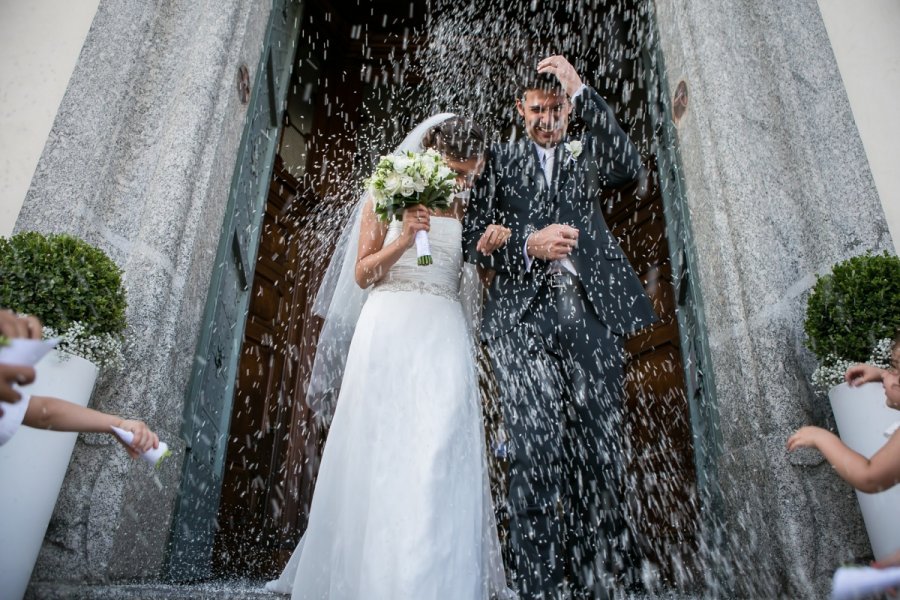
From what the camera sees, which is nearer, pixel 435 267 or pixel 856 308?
pixel 856 308

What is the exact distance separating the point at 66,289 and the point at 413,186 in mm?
1686

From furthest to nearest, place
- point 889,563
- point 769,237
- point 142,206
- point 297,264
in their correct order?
point 297,264 → point 142,206 → point 769,237 → point 889,563

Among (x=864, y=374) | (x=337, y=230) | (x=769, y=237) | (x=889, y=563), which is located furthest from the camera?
(x=337, y=230)

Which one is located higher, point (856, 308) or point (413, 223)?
point (413, 223)

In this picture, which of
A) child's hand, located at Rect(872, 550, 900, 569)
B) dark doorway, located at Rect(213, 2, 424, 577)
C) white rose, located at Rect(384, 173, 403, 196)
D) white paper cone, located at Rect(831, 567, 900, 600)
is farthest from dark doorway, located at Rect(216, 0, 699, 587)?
white paper cone, located at Rect(831, 567, 900, 600)

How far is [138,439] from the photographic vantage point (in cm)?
187

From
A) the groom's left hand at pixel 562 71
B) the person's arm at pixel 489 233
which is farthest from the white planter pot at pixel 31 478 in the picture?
the groom's left hand at pixel 562 71

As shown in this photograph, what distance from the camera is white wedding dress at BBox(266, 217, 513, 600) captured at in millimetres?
2684

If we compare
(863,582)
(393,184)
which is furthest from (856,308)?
(393,184)

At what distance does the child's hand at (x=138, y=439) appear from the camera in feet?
6.12

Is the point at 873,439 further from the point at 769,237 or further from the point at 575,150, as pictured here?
the point at 575,150

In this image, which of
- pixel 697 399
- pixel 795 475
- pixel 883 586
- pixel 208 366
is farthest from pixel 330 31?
pixel 883 586

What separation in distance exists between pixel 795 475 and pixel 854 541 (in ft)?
1.21

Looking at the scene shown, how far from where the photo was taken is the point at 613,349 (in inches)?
118
